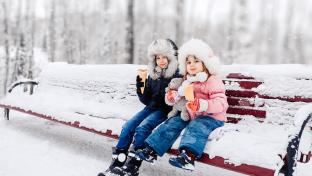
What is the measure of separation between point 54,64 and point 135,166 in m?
5.02

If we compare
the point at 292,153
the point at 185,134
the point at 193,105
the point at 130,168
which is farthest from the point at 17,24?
the point at 292,153

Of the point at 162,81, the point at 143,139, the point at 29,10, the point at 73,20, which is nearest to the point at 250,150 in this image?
the point at 143,139

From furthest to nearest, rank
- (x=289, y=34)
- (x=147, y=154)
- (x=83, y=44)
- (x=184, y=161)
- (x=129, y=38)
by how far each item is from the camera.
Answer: (x=83, y=44)
(x=289, y=34)
(x=129, y=38)
(x=147, y=154)
(x=184, y=161)

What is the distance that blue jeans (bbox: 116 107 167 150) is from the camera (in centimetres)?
433

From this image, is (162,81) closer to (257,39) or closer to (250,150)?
(250,150)

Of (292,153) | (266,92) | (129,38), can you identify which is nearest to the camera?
(292,153)

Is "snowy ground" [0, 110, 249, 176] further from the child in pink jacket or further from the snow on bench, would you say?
the child in pink jacket

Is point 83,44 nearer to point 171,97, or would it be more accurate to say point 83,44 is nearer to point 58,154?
point 58,154

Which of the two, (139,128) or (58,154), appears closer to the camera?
(139,128)

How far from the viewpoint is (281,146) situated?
3.44 metres

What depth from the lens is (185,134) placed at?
3914 mm

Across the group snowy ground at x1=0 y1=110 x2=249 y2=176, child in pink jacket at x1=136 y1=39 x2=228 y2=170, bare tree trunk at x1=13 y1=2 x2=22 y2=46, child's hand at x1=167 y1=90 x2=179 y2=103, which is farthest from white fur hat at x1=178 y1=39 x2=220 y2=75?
bare tree trunk at x1=13 y1=2 x2=22 y2=46

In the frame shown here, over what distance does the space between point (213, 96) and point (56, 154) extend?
2.46 meters

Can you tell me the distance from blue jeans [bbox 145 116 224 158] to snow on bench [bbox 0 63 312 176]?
0.27ft
